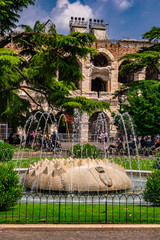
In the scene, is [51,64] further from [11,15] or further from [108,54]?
[108,54]

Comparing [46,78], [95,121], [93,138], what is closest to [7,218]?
[46,78]

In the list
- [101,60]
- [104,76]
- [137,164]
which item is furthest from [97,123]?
[137,164]

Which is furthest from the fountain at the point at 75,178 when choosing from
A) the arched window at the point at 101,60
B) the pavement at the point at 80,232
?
the arched window at the point at 101,60

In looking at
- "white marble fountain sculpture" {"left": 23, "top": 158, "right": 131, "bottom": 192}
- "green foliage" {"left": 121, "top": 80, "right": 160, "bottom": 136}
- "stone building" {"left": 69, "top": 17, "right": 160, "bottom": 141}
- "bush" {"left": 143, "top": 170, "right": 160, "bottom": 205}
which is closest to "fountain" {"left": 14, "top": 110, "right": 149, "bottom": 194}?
"white marble fountain sculpture" {"left": 23, "top": 158, "right": 131, "bottom": 192}

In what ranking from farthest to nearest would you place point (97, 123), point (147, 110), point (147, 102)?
point (97, 123)
point (147, 102)
point (147, 110)

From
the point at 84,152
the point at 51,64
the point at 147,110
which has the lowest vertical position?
the point at 84,152

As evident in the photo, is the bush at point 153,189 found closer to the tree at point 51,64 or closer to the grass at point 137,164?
the grass at point 137,164

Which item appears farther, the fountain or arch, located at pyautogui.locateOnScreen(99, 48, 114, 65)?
arch, located at pyautogui.locateOnScreen(99, 48, 114, 65)

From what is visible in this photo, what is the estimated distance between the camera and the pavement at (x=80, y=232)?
11.5 ft

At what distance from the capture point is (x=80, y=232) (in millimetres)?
3670

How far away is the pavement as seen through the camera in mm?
3500

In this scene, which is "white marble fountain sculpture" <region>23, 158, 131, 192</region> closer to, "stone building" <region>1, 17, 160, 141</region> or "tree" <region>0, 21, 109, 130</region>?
"tree" <region>0, 21, 109, 130</region>

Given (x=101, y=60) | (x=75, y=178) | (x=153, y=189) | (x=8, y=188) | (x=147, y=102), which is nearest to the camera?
(x=8, y=188)

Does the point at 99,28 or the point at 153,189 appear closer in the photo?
the point at 153,189
